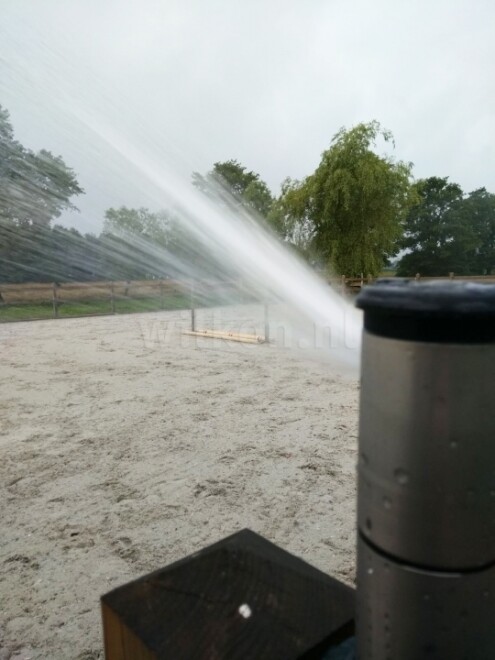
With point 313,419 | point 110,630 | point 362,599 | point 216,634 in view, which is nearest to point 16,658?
point 110,630

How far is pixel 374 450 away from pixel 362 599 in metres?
0.25

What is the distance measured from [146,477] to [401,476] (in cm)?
249

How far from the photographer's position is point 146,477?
281cm

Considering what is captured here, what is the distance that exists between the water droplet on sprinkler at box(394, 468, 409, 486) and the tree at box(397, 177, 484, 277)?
3710 cm

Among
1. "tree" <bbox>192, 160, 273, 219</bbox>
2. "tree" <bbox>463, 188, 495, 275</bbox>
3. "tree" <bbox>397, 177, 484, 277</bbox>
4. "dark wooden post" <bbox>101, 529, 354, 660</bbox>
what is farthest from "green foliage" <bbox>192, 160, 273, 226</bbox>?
"dark wooden post" <bbox>101, 529, 354, 660</bbox>

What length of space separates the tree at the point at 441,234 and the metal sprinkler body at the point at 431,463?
37.1m

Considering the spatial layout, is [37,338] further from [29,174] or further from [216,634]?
[29,174]

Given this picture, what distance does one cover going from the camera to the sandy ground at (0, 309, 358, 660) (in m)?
1.87

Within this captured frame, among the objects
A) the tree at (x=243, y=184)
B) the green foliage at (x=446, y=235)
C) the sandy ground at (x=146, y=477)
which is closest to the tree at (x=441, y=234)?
the green foliage at (x=446, y=235)

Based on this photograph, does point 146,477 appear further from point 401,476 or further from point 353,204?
point 353,204

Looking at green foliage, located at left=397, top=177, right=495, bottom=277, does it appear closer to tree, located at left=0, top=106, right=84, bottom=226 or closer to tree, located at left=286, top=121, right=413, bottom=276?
tree, located at left=286, top=121, right=413, bottom=276

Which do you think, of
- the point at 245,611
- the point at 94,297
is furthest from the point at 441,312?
the point at 94,297

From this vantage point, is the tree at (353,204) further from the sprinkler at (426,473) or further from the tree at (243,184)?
the sprinkler at (426,473)

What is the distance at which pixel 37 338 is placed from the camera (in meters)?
8.65
